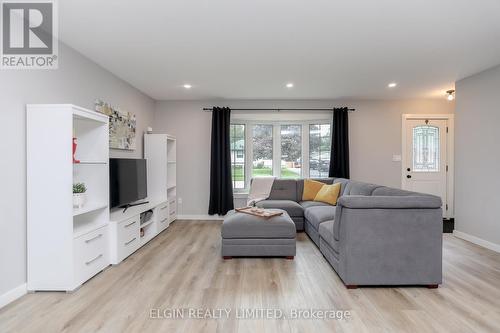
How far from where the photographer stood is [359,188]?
387 cm

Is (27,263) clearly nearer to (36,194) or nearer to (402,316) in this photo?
(36,194)

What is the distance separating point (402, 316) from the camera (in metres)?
2.03

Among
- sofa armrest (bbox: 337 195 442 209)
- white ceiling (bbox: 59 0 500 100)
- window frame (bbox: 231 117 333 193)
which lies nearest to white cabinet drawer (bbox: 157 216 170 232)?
window frame (bbox: 231 117 333 193)

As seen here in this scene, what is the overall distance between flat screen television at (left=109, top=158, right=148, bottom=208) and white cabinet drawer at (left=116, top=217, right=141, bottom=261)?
34 cm

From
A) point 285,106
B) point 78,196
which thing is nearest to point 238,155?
point 285,106

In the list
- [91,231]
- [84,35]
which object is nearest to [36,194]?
[91,231]

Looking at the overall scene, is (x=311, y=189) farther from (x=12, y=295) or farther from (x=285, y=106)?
(x=12, y=295)

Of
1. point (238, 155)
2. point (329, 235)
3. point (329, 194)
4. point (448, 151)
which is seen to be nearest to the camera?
point (329, 235)

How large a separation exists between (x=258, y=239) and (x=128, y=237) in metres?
1.63

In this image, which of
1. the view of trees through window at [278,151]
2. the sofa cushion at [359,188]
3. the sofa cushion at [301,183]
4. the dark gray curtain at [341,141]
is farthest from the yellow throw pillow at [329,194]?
the view of trees through window at [278,151]

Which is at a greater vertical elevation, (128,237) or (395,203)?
(395,203)

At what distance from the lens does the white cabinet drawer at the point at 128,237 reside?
307 cm

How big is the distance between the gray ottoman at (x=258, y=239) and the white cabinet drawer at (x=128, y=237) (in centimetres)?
121

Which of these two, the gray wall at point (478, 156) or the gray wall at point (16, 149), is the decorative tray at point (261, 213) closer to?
the gray wall at point (16, 149)
